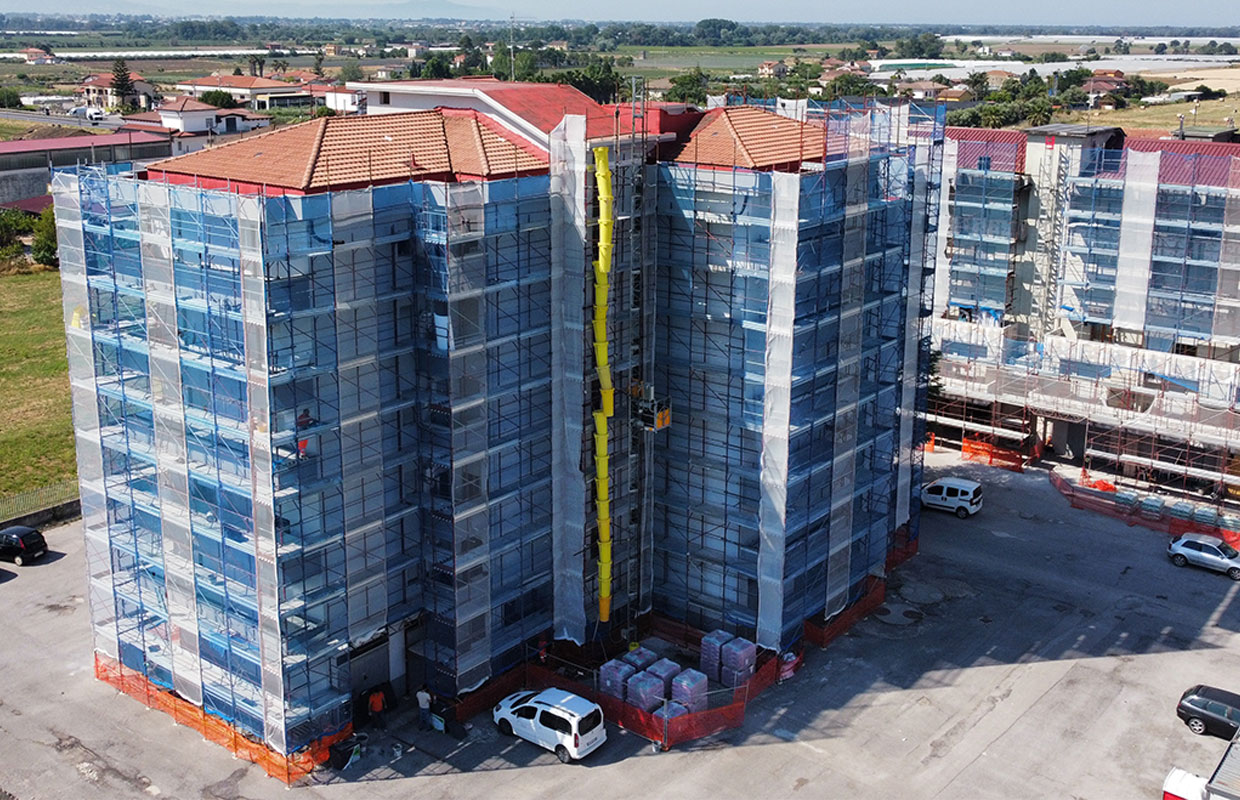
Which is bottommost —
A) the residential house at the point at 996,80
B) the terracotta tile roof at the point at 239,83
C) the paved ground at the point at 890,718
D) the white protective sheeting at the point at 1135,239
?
the paved ground at the point at 890,718

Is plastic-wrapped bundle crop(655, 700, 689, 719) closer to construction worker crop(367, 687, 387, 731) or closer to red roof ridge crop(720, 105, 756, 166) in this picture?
construction worker crop(367, 687, 387, 731)

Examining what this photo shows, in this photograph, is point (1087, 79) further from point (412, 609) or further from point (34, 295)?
point (412, 609)

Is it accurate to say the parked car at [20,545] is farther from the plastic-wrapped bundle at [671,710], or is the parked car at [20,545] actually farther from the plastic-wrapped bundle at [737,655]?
the plastic-wrapped bundle at [737,655]

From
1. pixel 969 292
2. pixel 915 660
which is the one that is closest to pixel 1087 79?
pixel 969 292

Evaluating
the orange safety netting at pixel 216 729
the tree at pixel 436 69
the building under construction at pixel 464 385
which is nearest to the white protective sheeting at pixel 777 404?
the building under construction at pixel 464 385

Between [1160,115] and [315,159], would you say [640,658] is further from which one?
[1160,115]

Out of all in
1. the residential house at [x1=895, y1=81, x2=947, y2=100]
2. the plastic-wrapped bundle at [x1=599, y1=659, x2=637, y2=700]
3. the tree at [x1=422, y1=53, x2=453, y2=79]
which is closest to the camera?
the plastic-wrapped bundle at [x1=599, y1=659, x2=637, y2=700]

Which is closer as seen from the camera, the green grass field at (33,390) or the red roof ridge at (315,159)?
the red roof ridge at (315,159)

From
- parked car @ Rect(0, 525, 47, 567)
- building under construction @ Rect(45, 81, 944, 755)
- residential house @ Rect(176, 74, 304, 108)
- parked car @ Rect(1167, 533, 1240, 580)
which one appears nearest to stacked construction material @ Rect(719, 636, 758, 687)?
building under construction @ Rect(45, 81, 944, 755)
